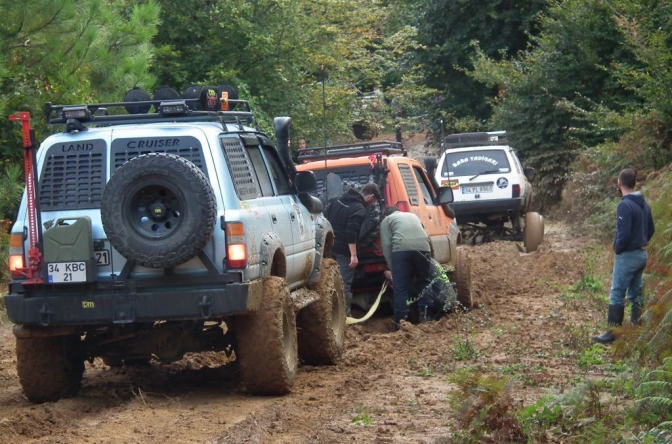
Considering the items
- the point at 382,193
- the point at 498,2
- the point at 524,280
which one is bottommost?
the point at 524,280

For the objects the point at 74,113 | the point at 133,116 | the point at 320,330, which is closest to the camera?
the point at 74,113

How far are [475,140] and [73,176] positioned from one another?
17.5 metres

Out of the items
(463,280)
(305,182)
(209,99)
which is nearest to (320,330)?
(305,182)

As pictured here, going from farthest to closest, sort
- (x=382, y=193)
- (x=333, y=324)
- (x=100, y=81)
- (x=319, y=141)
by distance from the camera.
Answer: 1. (x=319, y=141)
2. (x=100, y=81)
3. (x=382, y=193)
4. (x=333, y=324)

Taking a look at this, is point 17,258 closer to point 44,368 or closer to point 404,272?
point 44,368

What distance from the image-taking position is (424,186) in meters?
14.1

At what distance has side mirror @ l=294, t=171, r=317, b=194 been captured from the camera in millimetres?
9906

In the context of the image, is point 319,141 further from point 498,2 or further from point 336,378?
point 336,378

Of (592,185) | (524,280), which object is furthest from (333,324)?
(592,185)

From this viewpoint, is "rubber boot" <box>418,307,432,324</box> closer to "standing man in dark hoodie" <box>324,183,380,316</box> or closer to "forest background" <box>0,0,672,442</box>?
"standing man in dark hoodie" <box>324,183,380,316</box>

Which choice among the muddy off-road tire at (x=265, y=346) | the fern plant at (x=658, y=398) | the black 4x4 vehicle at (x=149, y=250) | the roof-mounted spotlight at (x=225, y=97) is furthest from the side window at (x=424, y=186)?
the fern plant at (x=658, y=398)

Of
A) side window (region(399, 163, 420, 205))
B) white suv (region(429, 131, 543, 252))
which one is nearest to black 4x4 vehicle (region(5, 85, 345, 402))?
side window (region(399, 163, 420, 205))

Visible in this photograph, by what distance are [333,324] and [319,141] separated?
17.1 meters

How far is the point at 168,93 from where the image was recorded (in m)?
9.24
